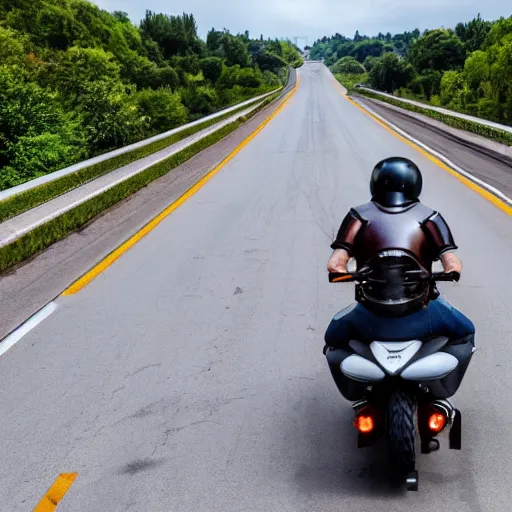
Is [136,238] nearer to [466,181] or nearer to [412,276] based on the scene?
[412,276]

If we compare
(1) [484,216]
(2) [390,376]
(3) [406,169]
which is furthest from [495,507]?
(1) [484,216]

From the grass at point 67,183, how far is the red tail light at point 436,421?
30.8 ft

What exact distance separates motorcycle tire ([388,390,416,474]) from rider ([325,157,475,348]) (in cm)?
34

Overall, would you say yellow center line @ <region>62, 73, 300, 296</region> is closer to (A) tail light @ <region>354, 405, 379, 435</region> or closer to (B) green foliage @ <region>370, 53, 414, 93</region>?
(A) tail light @ <region>354, 405, 379, 435</region>

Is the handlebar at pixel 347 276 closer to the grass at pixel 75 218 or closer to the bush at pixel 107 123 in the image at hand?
the grass at pixel 75 218

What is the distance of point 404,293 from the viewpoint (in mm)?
3484

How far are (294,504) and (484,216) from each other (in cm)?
804

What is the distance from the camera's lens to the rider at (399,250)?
3521 millimetres

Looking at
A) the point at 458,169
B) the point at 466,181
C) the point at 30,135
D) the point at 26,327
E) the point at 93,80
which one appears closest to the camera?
the point at 26,327

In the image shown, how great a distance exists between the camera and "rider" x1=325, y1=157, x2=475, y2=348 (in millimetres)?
3521

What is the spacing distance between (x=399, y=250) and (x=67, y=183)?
12581 mm

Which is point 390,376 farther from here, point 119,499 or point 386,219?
point 119,499

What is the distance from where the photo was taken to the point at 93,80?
64938mm

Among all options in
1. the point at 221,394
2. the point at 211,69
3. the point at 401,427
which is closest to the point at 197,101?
the point at 211,69
